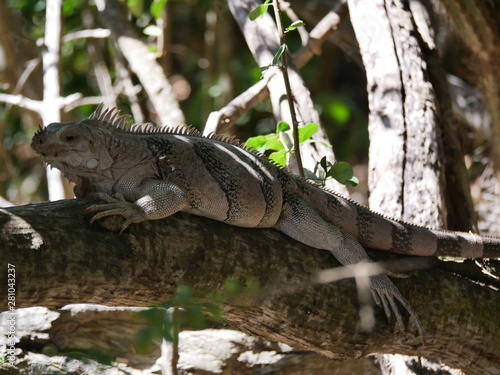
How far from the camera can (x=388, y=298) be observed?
311cm

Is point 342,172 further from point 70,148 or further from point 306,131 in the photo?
point 70,148

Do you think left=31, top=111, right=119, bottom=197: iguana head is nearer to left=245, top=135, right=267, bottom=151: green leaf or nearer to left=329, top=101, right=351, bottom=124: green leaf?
left=245, top=135, right=267, bottom=151: green leaf

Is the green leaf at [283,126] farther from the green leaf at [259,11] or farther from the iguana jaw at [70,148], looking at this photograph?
the iguana jaw at [70,148]

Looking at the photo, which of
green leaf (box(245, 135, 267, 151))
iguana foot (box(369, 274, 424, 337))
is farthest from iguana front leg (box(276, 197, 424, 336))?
green leaf (box(245, 135, 267, 151))

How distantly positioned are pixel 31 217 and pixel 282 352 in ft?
7.09

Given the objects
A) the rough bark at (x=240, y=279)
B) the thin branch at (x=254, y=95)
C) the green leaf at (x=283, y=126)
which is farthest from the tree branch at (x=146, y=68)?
the rough bark at (x=240, y=279)

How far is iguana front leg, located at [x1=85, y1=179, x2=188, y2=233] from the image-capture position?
8.13ft

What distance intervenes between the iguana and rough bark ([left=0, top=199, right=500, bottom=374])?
3.2 inches

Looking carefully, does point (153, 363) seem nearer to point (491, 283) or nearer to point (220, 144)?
point (220, 144)

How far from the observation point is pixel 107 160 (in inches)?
114

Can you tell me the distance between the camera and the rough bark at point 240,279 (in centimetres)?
227

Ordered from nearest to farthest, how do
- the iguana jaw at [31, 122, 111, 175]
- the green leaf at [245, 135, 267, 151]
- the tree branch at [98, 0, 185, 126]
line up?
the iguana jaw at [31, 122, 111, 175], the green leaf at [245, 135, 267, 151], the tree branch at [98, 0, 185, 126]

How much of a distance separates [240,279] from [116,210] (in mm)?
649

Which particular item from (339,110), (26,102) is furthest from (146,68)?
(339,110)
